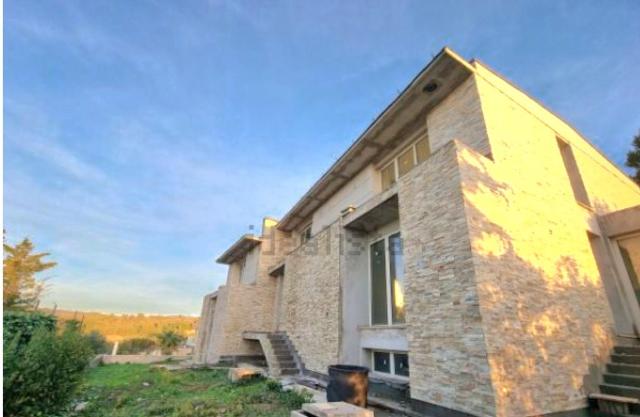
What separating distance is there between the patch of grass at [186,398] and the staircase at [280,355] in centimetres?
87

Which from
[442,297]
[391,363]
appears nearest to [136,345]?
[391,363]

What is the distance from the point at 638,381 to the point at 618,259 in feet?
12.0

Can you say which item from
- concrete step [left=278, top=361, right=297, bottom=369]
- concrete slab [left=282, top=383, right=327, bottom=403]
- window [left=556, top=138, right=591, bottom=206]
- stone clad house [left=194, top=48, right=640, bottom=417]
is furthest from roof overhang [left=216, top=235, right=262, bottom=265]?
window [left=556, top=138, right=591, bottom=206]

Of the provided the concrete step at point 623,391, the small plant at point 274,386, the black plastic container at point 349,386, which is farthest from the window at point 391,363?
the concrete step at point 623,391

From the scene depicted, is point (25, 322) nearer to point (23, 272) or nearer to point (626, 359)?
point (626, 359)

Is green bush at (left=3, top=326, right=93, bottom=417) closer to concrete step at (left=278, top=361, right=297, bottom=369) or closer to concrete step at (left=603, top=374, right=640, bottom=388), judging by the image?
concrete step at (left=278, top=361, right=297, bottom=369)

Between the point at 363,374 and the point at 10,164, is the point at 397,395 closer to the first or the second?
the point at 363,374

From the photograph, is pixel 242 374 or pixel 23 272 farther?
pixel 23 272

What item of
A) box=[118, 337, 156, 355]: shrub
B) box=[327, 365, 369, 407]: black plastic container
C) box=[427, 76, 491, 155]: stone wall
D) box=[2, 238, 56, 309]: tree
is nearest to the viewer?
box=[327, 365, 369, 407]: black plastic container

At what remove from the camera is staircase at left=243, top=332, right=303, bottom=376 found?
9.24 m

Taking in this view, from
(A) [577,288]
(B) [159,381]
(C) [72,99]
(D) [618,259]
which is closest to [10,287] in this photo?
(B) [159,381]

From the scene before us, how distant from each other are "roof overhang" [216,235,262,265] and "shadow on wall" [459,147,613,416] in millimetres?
12220

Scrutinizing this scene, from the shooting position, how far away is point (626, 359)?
5.79 meters

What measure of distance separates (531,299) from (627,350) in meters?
3.40
